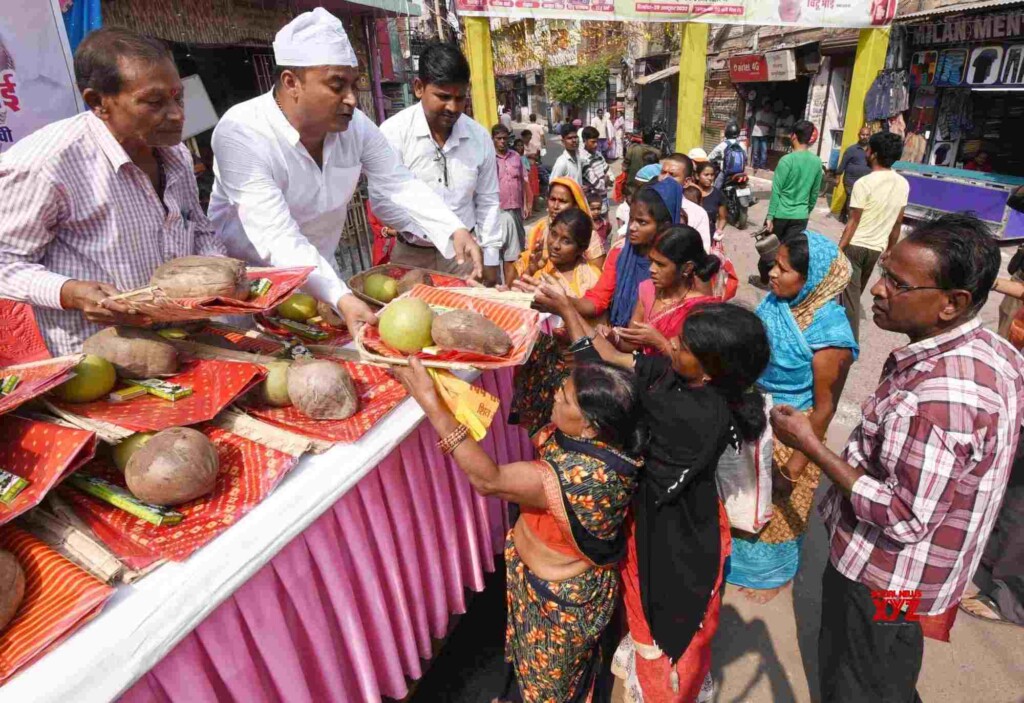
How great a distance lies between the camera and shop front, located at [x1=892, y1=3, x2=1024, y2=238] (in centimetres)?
877

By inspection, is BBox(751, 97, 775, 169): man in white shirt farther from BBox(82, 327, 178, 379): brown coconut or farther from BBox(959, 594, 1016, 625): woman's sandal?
BBox(82, 327, 178, 379): brown coconut

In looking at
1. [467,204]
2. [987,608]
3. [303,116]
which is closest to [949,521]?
[987,608]

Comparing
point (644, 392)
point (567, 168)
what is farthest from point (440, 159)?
point (567, 168)

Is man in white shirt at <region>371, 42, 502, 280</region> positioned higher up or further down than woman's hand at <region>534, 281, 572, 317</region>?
higher up

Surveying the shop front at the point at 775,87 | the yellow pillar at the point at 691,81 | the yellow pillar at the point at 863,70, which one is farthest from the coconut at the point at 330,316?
the shop front at the point at 775,87

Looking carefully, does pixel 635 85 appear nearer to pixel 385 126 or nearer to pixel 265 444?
pixel 385 126

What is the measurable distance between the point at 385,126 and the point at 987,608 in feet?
14.2

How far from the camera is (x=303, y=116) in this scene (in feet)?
7.90

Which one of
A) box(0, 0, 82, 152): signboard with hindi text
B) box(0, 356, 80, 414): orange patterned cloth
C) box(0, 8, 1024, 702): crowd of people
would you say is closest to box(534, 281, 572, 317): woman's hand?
box(0, 8, 1024, 702): crowd of people

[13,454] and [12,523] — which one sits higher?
[13,454]

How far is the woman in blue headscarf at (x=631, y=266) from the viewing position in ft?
10.5

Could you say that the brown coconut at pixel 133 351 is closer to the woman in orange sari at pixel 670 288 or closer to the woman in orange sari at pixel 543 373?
the woman in orange sari at pixel 543 373

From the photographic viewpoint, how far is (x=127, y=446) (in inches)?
57.4

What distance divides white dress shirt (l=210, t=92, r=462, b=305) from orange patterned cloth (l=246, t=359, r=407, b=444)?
0.34 metres
